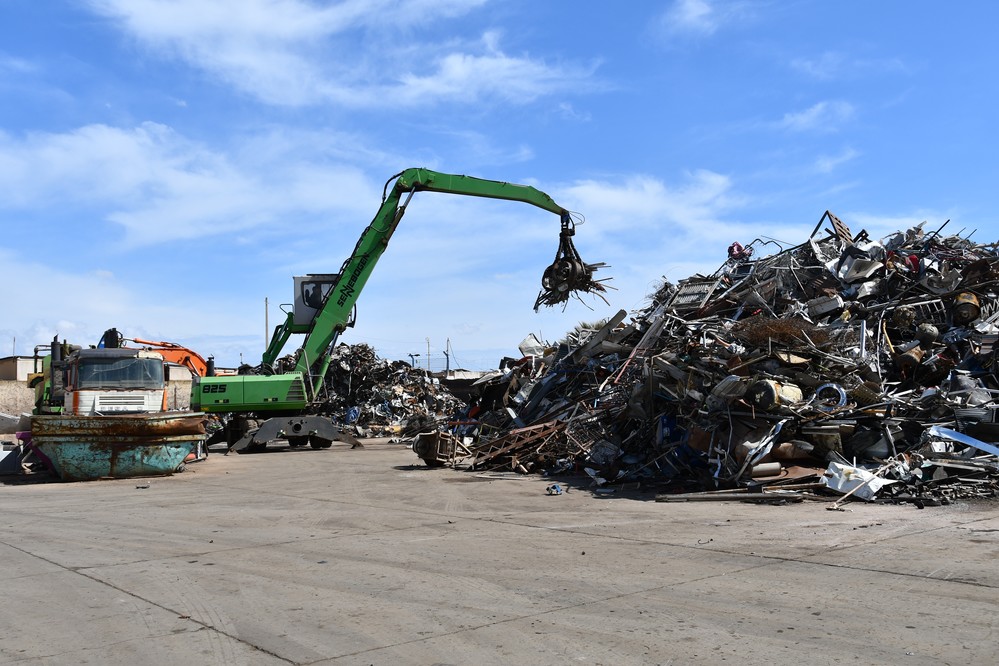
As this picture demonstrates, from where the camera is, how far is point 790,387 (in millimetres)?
12398

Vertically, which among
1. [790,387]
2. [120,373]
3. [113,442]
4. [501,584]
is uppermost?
[120,373]

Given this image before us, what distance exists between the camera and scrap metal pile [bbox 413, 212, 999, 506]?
11562 millimetres

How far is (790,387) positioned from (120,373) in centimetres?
1292

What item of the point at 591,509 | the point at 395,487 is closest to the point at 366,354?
the point at 395,487

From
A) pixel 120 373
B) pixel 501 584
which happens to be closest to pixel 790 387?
pixel 501 584

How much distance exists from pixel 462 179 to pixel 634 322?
23.8 feet

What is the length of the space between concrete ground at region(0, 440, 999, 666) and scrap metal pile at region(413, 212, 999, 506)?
1167 millimetres

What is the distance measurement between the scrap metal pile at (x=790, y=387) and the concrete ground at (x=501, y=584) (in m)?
1.17

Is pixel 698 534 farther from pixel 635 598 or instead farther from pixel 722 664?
pixel 722 664

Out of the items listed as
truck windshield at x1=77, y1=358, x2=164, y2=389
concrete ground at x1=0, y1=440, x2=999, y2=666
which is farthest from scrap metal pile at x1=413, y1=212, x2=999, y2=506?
truck windshield at x1=77, y1=358, x2=164, y2=389

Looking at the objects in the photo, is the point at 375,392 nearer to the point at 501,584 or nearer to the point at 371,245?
the point at 371,245

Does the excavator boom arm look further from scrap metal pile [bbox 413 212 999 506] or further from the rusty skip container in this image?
the rusty skip container

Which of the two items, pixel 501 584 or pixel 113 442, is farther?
pixel 113 442

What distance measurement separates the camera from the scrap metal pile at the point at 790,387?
37.9 feet
